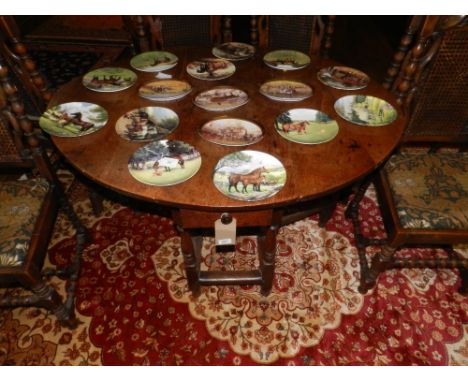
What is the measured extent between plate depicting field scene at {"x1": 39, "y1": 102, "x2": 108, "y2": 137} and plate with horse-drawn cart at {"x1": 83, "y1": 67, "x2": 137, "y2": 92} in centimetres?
17

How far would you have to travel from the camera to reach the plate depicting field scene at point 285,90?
1.53 meters

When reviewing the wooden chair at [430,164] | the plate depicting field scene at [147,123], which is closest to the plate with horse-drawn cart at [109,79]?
the plate depicting field scene at [147,123]

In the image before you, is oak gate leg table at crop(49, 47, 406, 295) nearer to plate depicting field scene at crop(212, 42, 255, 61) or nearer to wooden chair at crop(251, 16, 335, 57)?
plate depicting field scene at crop(212, 42, 255, 61)

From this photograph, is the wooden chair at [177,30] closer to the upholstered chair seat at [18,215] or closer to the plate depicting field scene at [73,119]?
the plate depicting field scene at [73,119]

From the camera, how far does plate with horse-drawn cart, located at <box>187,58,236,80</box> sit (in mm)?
1682

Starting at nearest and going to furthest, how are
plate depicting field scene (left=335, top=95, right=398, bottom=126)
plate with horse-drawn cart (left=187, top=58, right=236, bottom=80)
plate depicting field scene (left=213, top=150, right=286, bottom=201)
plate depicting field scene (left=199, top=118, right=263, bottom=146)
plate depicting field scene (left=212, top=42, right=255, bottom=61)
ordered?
plate depicting field scene (left=213, top=150, right=286, bottom=201) < plate depicting field scene (left=199, top=118, right=263, bottom=146) < plate depicting field scene (left=335, top=95, right=398, bottom=126) < plate with horse-drawn cart (left=187, top=58, right=236, bottom=80) < plate depicting field scene (left=212, top=42, right=255, bottom=61)

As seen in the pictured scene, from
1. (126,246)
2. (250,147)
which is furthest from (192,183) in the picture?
(126,246)

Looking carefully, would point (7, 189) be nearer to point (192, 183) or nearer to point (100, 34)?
point (192, 183)

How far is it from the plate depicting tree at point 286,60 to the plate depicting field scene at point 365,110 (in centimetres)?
41

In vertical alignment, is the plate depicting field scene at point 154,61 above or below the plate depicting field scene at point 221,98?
above

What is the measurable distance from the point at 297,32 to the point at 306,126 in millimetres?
1152

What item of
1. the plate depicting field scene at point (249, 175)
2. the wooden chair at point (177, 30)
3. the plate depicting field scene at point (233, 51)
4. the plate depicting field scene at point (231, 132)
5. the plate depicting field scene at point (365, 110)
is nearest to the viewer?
the plate depicting field scene at point (249, 175)

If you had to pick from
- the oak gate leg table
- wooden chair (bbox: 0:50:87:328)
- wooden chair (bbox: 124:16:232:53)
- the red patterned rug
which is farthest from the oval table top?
the red patterned rug

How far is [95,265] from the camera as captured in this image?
77.0 inches
